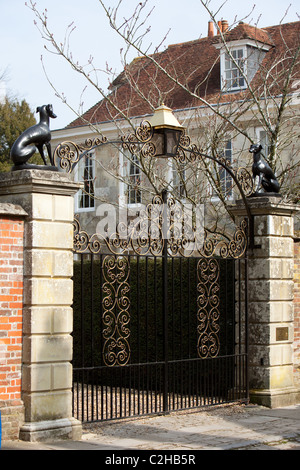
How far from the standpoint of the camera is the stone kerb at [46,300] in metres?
7.30

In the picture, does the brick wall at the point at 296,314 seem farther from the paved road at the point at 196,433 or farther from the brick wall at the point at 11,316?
the brick wall at the point at 11,316

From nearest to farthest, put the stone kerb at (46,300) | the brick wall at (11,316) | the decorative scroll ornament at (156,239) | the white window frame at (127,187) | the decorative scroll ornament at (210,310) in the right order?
the brick wall at (11,316)
the stone kerb at (46,300)
the decorative scroll ornament at (156,239)
the decorative scroll ornament at (210,310)
the white window frame at (127,187)

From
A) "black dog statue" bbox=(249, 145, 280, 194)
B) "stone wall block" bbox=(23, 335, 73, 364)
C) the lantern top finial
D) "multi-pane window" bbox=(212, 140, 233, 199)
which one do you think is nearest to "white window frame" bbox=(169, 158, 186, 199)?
"multi-pane window" bbox=(212, 140, 233, 199)

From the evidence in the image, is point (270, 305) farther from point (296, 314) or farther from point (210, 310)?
point (296, 314)

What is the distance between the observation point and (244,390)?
10156mm

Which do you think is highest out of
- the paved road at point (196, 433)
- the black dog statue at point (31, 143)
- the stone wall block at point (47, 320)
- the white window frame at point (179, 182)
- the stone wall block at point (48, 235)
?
the white window frame at point (179, 182)

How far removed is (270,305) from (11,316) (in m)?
4.25

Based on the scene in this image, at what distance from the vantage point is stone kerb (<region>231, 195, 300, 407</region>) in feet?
33.3

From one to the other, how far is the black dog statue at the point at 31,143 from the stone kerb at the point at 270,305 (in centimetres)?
363

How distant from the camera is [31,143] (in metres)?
7.75

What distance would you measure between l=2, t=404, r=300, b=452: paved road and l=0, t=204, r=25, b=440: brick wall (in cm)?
33

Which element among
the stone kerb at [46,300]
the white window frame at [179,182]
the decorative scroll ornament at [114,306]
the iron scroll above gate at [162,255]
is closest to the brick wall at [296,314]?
the iron scroll above gate at [162,255]
